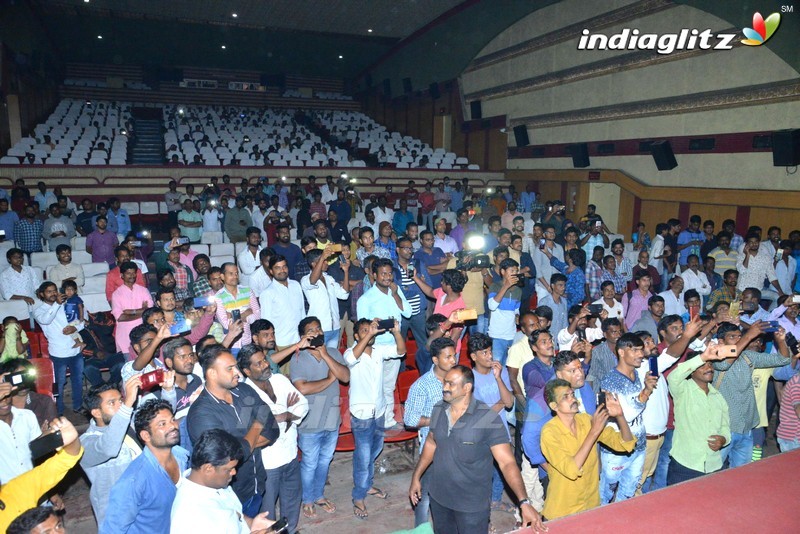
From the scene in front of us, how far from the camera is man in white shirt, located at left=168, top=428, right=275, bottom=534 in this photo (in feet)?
7.24

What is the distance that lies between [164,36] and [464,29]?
1497 cm

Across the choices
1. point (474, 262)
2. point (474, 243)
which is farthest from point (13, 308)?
point (474, 243)

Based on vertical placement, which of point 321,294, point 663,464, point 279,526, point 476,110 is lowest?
point 663,464

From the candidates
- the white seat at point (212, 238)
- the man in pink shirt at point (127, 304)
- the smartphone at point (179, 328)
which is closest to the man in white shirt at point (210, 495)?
the smartphone at point (179, 328)

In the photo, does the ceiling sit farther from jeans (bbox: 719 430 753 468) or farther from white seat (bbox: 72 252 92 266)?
jeans (bbox: 719 430 753 468)

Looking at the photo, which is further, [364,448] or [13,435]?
[364,448]

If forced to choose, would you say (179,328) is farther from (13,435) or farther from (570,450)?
(570,450)

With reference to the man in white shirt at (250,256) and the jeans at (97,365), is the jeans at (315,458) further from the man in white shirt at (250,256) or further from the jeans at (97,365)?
the man in white shirt at (250,256)

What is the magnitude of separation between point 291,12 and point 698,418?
67.5 feet

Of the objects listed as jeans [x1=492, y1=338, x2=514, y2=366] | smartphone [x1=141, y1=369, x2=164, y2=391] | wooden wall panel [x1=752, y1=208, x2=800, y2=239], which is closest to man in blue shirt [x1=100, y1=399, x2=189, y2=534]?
smartphone [x1=141, y1=369, x2=164, y2=391]

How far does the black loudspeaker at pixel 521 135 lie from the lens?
1567 centimetres

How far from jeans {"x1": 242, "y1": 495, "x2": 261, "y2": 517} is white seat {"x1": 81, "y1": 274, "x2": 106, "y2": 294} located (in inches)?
187

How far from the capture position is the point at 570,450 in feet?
9.75

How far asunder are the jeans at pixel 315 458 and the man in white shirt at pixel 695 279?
16.4 ft
